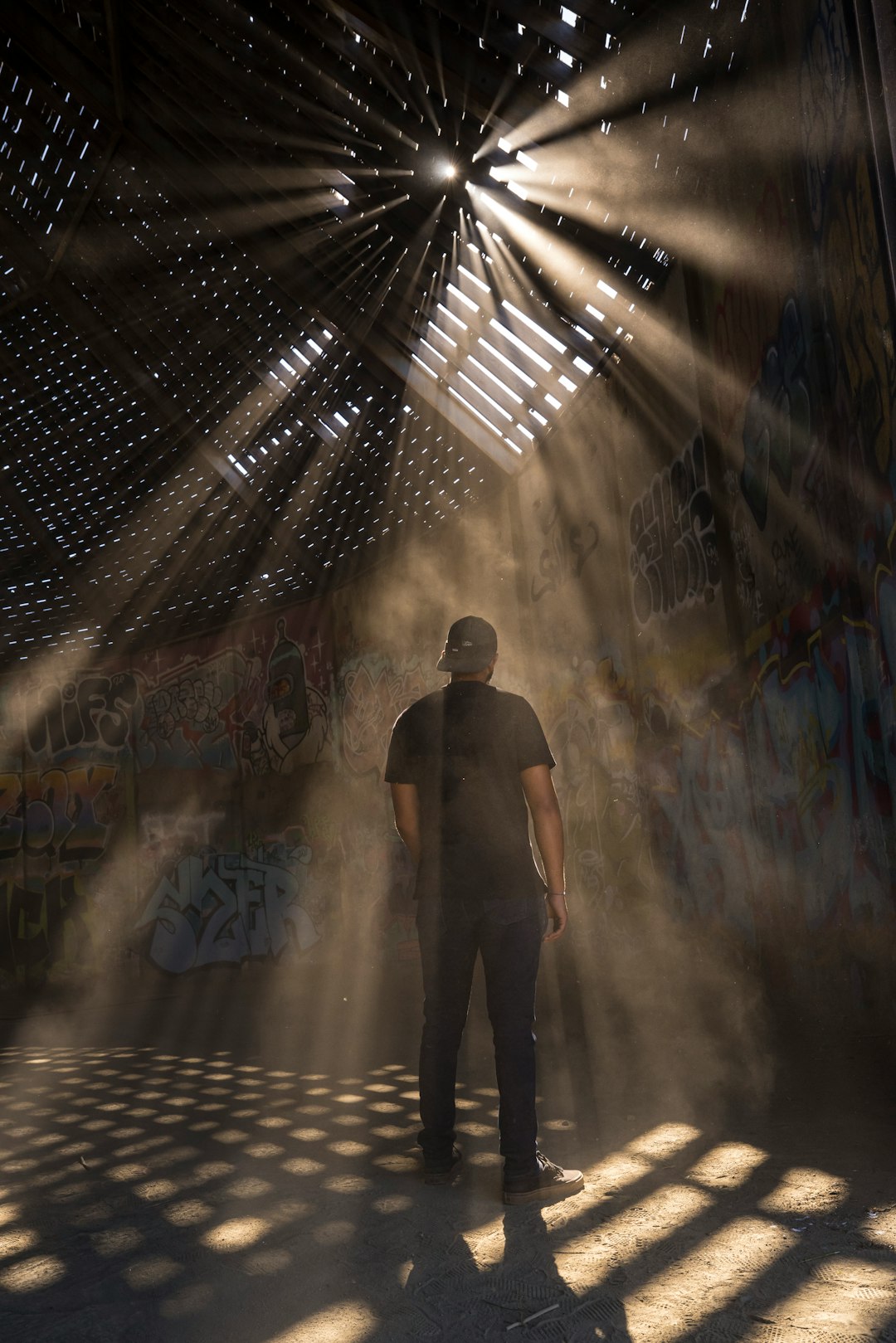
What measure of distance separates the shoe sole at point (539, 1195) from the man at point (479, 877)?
5 cm

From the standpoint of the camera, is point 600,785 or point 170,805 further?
point 170,805

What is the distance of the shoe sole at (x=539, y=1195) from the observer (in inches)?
122

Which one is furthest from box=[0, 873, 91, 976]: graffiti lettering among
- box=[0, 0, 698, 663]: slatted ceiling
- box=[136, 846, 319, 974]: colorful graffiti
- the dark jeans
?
the dark jeans

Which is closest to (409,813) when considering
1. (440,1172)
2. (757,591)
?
(440,1172)

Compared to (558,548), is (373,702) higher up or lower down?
lower down

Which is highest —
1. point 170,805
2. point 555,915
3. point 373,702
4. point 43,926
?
point 373,702

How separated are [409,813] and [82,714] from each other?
998 cm

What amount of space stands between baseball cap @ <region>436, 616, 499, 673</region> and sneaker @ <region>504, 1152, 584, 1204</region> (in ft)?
5.21

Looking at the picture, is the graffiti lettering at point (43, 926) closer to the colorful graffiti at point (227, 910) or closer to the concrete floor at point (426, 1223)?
the colorful graffiti at point (227, 910)

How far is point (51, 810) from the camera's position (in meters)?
12.4

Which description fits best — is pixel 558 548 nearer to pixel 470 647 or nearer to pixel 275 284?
pixel 275 284

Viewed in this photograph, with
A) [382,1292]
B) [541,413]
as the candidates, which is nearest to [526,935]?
[382,1292]

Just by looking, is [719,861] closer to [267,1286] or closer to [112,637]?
[267,1286]

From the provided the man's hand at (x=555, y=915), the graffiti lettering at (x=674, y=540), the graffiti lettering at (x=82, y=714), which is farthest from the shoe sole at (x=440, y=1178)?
the graffiti lettering at (x=82, y=714)
